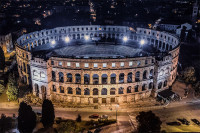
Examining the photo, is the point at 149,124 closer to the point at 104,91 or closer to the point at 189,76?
the point at 104,91

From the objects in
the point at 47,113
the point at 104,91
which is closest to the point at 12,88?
the point at 47,113

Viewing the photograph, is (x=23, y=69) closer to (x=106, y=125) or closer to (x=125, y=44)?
(x=106, y=125)

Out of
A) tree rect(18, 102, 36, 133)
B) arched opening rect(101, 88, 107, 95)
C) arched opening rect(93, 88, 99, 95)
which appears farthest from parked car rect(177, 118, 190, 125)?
tree rect(18, 102, 36, 133)

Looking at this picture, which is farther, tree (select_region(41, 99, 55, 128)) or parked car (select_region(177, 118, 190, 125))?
parked car (select_region(177, 118, 190, 125))

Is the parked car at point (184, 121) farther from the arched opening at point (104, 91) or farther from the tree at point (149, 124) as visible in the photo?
the arched opening at point (104, 91)

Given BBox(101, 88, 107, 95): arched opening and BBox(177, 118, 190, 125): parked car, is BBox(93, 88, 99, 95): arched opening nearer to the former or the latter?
BBox(101, 88, 107, 95): arched opening

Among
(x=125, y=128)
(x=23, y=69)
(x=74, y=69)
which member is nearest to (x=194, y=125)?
(x=125, y=128)

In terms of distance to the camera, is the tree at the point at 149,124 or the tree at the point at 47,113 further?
the tree at the point at 47,113

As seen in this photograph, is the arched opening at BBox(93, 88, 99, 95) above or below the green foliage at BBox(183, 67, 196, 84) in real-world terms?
below

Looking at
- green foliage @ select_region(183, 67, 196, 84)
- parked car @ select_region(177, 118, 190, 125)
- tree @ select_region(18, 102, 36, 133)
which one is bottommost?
parked car @ select_region(177, 118, 190, 125)

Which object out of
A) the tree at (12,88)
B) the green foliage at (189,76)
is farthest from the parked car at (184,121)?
the tree at (12,88)

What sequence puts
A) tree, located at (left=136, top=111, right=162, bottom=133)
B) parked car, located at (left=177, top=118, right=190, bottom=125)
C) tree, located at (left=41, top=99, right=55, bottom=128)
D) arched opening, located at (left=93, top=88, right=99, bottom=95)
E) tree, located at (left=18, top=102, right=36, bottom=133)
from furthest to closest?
arched opening, located at (left=93, top=88, right=99, bottom=95) → parked car, located at (left=177, top=118, right=190, bottom=125) → tree, located at (left=41, top=99, right=55, bottom=128) → tree, located at (left=18, top=102, right=36, bottom=133) → tree, located at (left=136, top=111, right=162, bottom=133)
